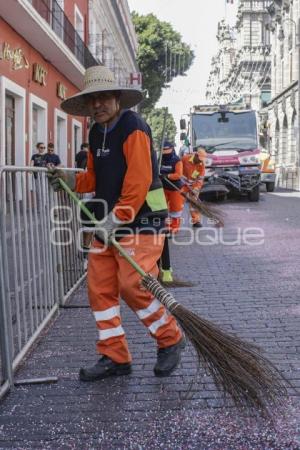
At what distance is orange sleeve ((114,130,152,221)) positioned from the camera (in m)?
3.81

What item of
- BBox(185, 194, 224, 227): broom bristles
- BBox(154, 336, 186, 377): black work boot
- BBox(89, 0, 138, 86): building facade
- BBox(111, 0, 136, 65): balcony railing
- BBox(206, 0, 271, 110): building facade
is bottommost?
BBox(154, 336, 186, 377): black work boot

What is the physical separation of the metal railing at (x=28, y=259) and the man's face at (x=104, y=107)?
67cm

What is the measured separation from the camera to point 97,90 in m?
3.90

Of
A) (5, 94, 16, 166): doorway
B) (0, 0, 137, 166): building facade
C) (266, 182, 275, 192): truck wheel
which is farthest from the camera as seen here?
(266, 182, 275, 192): truck wheel

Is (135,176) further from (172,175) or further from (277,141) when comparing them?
(277,141)

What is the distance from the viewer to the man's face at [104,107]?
4008mm

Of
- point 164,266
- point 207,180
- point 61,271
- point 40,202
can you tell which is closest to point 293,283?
point 164,266

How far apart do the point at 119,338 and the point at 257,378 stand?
0.97 meters

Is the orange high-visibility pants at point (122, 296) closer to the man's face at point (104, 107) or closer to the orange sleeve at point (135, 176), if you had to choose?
the orange sleeve at point (135, 176)

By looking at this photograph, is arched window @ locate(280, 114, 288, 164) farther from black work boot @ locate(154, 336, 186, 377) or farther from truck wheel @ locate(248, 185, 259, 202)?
black work boot @ locate(154, 336, 186, 377)

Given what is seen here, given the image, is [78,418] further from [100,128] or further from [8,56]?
[8,56]

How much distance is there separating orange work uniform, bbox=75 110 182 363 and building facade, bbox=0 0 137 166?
37.1 feet

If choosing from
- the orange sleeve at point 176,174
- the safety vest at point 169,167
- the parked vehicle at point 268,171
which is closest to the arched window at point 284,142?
the parked vehicle at point 268,171

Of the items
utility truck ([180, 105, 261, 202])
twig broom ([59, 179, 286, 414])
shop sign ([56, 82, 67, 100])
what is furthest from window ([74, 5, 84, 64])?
twig broom ([59, 179, 286, 414])
